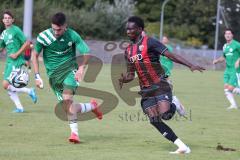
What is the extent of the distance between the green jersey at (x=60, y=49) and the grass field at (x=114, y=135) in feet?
3.75

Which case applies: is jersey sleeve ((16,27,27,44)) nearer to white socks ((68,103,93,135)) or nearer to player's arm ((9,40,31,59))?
player's arm ((9,40,31,59))

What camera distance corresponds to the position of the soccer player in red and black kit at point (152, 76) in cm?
978

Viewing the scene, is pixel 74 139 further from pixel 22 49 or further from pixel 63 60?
pixel 22 49

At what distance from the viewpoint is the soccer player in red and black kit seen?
9.78 m

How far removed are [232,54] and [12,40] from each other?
22.9ft

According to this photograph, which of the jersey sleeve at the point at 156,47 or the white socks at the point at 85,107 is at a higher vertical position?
the jersey sleeve at the point at 156,47

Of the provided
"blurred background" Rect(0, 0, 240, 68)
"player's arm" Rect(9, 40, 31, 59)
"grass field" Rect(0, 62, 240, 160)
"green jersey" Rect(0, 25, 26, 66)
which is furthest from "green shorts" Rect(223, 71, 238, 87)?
"blurred background" Rect(0, 0, 240, 68)

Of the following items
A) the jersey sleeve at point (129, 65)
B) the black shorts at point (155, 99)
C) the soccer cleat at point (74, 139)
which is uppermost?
the jersey sleeve at point (129, 65)

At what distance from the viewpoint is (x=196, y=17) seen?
79812 mm

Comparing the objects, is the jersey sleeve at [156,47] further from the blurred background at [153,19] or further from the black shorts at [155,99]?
the blurred background at [153,19]

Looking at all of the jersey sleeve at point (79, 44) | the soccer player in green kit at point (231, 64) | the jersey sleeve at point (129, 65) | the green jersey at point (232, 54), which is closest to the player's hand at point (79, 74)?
the jersey sleeve at point (79, 44)

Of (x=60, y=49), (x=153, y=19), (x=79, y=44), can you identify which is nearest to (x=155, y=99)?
(x=79, y=44)

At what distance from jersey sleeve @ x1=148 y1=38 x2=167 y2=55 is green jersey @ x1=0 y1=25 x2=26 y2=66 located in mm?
5273

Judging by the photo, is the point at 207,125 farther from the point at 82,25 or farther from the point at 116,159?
the point at 82,25
